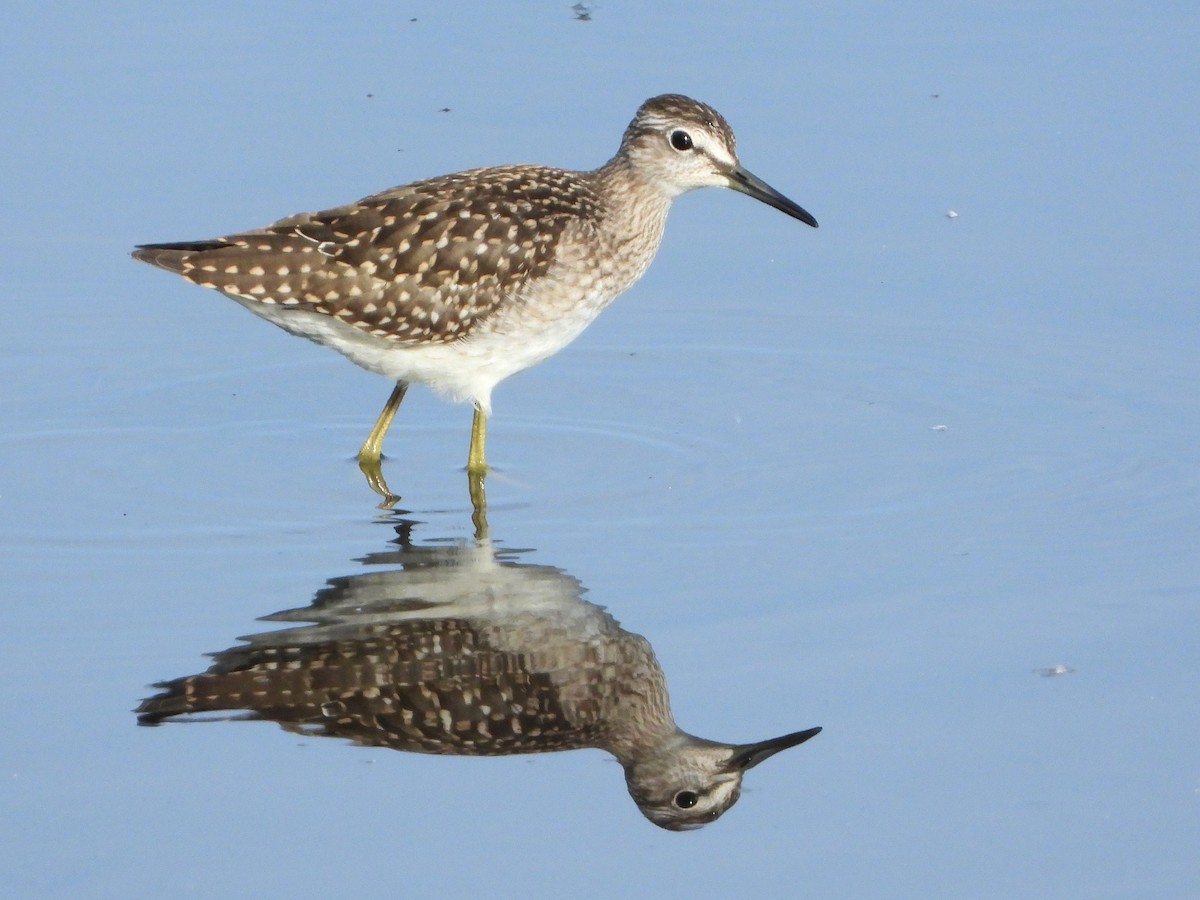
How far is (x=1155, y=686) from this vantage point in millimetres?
8477

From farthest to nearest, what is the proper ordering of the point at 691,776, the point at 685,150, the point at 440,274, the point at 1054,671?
1. the point at 685,150
2. the point at 440,274
3. the point at 1054,671
4. the point at 691,776

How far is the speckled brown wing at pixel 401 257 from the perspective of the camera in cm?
1052

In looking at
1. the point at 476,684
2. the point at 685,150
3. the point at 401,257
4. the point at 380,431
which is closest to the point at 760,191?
the point at 685,150

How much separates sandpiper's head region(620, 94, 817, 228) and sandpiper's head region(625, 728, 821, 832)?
4040 millimetres

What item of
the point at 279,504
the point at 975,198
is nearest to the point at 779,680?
the point at 279,504

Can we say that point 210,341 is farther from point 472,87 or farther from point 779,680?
point 779,680

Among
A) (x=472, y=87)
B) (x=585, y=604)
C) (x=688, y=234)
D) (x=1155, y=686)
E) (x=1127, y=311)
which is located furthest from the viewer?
(x=472, y=87)

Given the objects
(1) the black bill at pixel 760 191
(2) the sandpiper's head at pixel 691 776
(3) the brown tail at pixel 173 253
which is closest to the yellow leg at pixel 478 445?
(3) the brown tail at pixel 173 253

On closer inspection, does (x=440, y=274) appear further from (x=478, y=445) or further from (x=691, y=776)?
(x=691, y=776)

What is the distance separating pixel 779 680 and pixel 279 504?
2.80 m

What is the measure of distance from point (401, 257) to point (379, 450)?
37.6 inches

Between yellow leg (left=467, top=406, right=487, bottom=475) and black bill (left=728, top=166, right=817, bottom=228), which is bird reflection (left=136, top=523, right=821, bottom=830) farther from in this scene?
black bill (left=728, top=166, right=817, bottom=228)

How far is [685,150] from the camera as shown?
1141cm

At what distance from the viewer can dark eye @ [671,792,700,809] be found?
7.89 m
